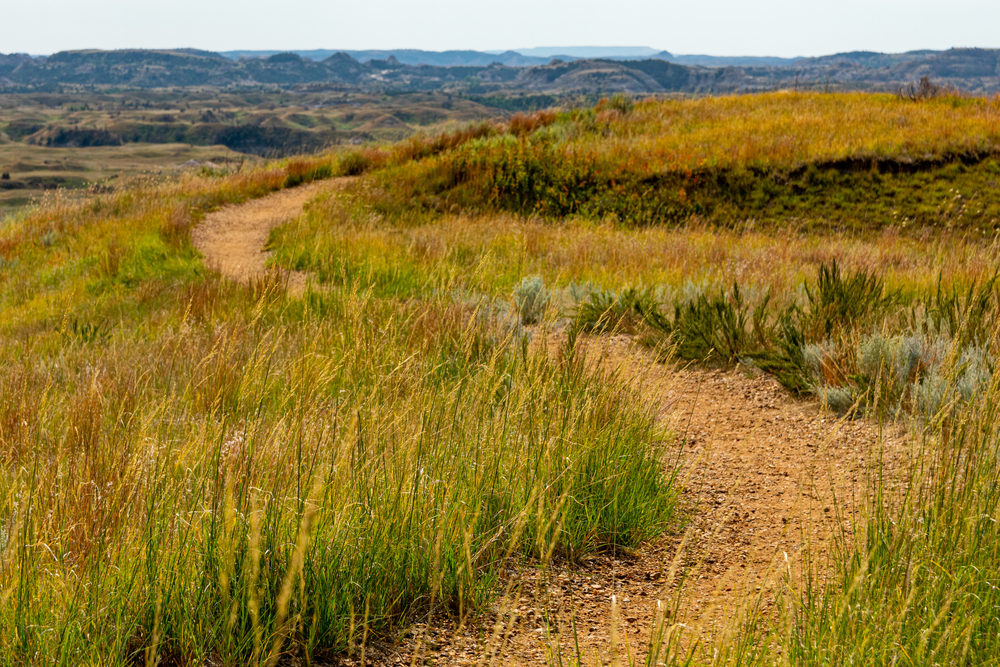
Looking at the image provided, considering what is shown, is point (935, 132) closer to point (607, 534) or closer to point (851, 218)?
point (851, 218)

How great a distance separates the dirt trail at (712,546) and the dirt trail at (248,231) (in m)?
4.93

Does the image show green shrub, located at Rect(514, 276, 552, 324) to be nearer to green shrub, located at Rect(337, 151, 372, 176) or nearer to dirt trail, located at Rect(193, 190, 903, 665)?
dirt trail, located at Rect(193, 190, 903, 665)

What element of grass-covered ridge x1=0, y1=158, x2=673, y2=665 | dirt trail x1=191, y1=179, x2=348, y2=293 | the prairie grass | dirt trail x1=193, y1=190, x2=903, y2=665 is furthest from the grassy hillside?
grass-covered ridge x1=0, y1=158, x2=673, y2=665

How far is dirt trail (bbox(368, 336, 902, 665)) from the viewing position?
215 centimetres

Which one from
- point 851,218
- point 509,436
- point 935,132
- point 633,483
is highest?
point 935,132

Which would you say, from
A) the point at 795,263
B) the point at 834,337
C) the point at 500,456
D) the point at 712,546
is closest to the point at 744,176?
the point at 795,263

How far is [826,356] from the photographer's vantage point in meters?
4.66

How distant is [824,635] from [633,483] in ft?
4.14

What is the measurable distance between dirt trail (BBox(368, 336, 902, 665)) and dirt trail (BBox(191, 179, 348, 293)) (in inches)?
194

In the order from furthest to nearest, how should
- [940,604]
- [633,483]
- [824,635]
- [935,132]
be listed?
[935,132]
[633,483]
[940,604]
[824,635]

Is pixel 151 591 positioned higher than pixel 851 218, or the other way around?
pixel 851 218

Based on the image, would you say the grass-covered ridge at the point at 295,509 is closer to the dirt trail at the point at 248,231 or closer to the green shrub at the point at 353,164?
the dirt trail at the point at 248,231

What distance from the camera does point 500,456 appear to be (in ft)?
8.67

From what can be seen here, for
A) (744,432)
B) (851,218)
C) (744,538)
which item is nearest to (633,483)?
(744,538)
